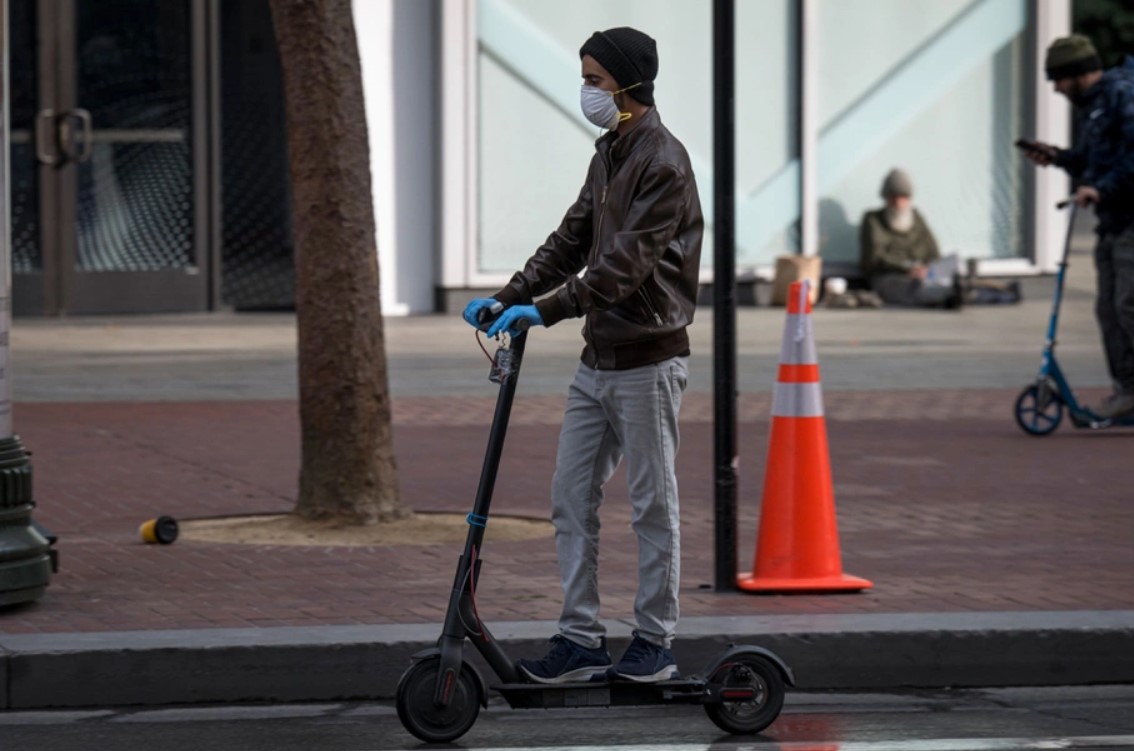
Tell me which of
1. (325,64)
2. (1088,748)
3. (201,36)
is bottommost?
(1088,748)

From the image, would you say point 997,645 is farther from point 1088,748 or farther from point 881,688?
point 1088,748

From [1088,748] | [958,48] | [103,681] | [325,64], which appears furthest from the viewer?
[958,48]

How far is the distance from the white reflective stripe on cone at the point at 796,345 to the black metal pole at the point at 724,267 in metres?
0.21

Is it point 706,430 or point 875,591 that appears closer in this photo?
point 875,591

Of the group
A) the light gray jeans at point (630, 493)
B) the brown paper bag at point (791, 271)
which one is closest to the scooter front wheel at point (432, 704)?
the light gray jeans at point (630, 493)

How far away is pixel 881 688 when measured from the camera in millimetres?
6176

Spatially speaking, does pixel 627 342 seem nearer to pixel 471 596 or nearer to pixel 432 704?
pixel 471 596

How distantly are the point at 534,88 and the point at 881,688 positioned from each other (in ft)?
42.1

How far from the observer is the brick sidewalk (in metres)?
6.71

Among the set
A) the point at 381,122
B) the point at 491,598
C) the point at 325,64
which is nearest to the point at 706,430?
the point at 325,64

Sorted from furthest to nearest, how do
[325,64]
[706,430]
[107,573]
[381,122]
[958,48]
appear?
[958,48], [381,122], [706,430], [325,64], [107,573]

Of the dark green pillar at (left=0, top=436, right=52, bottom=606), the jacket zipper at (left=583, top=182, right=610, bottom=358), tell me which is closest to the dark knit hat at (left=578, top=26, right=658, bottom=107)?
the jacket zipper at (left=583, top=182, right=610, bottom=358)

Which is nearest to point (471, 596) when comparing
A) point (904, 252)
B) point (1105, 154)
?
point (1105, 154)

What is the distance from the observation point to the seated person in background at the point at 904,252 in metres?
19.3
